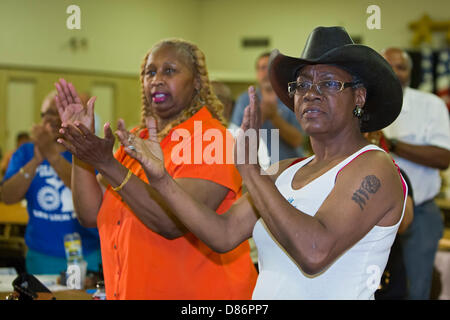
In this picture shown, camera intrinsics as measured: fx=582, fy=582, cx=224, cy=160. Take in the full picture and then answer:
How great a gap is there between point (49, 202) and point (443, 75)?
7012mm

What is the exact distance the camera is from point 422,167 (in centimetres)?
342

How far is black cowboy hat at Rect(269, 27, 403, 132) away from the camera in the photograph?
1581 millimetres

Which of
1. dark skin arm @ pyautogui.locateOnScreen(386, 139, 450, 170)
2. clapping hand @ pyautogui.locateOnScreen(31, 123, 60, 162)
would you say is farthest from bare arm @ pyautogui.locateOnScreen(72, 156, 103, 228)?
dark skin arm @ pyautogui.locateOnScreen(386, 139, 450, 170)

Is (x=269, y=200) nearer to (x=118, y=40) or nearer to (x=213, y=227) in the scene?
(x=213, y=227)

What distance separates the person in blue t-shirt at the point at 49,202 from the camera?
2.93 meters

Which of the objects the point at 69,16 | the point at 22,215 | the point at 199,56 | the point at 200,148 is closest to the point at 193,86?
the point at 199,56

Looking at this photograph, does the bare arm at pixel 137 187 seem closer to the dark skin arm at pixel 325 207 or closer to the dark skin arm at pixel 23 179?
the dark skin arm at pixel 325 207

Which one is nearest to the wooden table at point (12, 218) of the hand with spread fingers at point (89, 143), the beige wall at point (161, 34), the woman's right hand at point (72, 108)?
the woman's right hand at point (72, 108)

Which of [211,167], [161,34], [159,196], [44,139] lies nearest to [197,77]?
[211,167]

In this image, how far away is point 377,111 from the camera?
5.70 feet

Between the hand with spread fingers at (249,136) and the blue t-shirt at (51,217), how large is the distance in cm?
172

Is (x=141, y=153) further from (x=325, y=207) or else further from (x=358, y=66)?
(x=358, y=66)

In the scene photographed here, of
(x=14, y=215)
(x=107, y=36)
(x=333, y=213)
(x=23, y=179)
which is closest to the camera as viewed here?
(x=333, y=213)
